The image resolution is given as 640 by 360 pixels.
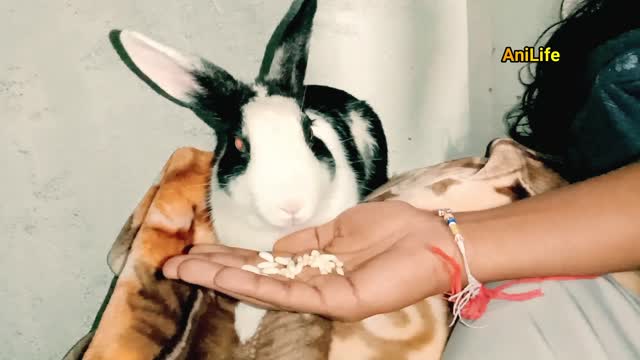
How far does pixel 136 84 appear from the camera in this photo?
3.23ft

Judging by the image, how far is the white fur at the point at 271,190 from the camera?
800 mm

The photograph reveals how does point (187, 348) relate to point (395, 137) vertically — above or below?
below

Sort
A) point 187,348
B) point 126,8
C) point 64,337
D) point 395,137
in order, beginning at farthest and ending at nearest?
point 395,137, point 64,337, point 126,8, point 187,348

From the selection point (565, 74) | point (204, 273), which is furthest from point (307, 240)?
point (565, 74)

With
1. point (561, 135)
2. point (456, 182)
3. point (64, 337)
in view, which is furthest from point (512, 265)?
point (64, 337)

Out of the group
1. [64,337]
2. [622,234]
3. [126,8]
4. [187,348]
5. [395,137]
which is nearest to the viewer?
[622,234]

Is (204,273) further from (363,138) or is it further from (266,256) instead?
(363,138)

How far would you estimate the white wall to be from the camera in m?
0.95

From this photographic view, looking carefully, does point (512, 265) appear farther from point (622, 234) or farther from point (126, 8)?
point (126, 8)

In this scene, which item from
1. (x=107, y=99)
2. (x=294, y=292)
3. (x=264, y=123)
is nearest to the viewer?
(x=294, y=292)

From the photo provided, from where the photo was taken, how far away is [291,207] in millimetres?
797

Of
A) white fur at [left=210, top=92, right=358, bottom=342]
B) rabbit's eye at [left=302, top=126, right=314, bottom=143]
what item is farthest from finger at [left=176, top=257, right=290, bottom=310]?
rabbit's eye at [left=302, top=126, right=314, bottom=143]

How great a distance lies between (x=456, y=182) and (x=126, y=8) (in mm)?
530

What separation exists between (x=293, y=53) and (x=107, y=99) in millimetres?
310
